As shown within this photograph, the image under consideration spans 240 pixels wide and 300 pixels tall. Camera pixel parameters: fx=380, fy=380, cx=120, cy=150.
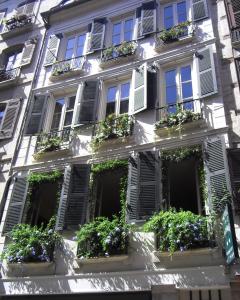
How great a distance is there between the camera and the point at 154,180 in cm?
919

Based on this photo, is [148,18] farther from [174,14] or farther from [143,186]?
[143,186]

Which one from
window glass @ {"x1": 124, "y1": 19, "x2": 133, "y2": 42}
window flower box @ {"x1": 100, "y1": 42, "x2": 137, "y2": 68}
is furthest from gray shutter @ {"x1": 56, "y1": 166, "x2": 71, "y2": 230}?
window glass @ {"x1": 124, "y1": 19, "x2": 133, "y2": 42}

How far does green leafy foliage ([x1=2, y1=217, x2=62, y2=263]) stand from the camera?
359 inches

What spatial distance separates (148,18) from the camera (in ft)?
43.1

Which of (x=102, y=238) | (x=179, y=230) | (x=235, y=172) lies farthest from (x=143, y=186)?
(x=235, y=172)

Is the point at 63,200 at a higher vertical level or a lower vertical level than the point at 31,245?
higher

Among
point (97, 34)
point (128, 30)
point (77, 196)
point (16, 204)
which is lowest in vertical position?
point (16, 204)

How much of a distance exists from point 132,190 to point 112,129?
7.10 feet

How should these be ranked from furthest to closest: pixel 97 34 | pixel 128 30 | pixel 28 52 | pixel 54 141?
1. pixel 28 52
2. pixel 97 34
3. pixel 128 30
4. pixel 54 141

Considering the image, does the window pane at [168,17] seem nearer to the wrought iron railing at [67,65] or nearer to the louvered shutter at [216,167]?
the wrought iron railing at [67,65]

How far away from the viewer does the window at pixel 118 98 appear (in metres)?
11.6

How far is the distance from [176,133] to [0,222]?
212 inches

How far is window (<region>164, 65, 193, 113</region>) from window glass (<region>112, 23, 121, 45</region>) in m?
2.87

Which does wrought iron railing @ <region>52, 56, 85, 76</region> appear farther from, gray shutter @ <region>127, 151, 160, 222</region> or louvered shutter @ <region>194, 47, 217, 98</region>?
gray shutter @ <region>127, 151, 160, 222</region>
